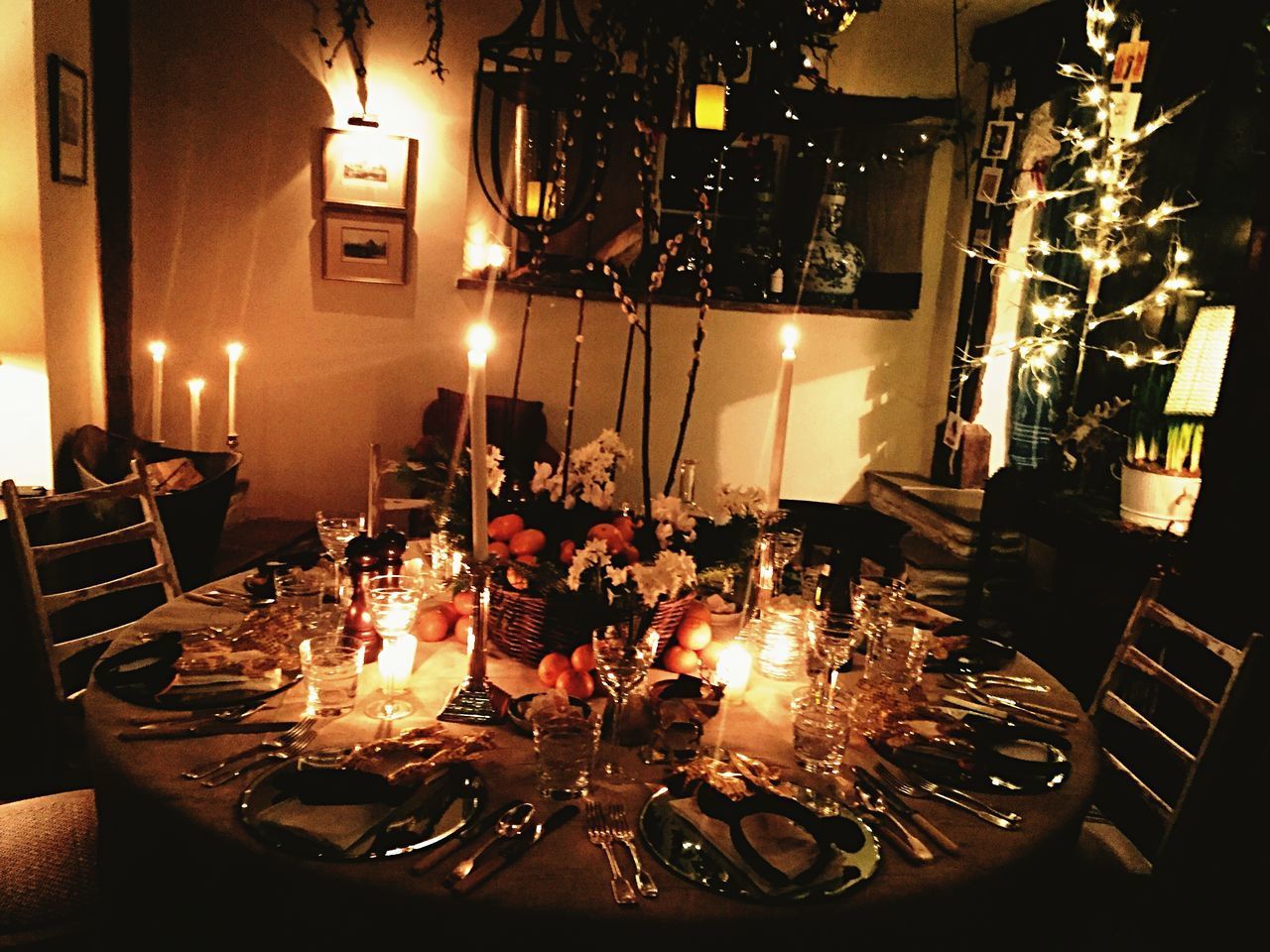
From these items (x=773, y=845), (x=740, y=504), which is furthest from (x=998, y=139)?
(x=773, y=845)

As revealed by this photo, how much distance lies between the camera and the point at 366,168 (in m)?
3.98

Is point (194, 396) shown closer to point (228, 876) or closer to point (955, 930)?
point (228, 876)

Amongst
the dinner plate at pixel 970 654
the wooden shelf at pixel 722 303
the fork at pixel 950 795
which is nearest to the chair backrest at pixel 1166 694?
the dinner plate at pixel 970 654

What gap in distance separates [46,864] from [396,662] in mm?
599

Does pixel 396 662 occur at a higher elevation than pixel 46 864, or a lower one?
higher

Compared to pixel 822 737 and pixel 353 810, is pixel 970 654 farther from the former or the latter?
pixel 353 810

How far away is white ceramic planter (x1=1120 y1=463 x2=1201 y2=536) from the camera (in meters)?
2.81

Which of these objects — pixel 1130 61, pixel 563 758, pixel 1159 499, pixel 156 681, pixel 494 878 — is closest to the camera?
pixel 494 878

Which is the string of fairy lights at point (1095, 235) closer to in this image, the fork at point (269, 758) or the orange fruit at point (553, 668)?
the orange fruit at point (553, 668)

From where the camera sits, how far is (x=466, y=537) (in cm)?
168

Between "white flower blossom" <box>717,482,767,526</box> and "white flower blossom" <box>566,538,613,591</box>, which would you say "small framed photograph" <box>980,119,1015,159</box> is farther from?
"white flower blossom" <box>566,538,613,591</box>

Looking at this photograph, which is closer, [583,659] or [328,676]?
[328,676]

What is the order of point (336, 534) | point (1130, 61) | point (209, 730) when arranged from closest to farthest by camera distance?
point (209, 730) < point (336, 534) < point (1130, 61)

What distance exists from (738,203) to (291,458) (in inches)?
95.5
